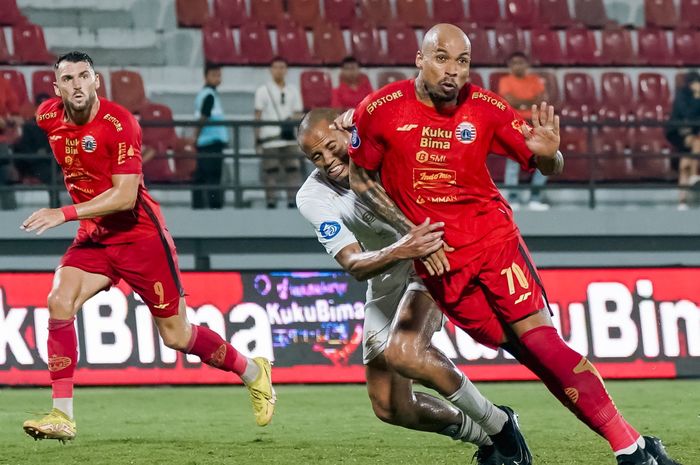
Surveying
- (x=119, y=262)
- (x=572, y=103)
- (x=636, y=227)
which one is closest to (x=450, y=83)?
(x=119, y=262)

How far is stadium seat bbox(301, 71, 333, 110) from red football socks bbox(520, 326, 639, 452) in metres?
11.2

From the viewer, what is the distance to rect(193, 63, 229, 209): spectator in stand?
594 inches

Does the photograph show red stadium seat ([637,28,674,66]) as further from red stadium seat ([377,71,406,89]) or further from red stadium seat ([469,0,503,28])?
red stadium seat ([377,71,406,89])

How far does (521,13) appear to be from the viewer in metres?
19.7

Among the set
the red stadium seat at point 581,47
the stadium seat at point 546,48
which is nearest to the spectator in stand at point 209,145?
the stadium seat at point 546,48

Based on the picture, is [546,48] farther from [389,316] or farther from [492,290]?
[492,290]

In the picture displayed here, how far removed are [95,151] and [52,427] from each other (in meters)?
1.69

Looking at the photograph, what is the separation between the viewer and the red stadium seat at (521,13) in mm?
19672

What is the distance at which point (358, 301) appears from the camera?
12.7 m

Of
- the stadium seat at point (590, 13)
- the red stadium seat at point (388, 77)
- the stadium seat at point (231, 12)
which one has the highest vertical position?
the stadium seat at point (231, 12)

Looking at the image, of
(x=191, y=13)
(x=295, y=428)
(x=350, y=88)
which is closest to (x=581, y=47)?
(x=350, y=88)

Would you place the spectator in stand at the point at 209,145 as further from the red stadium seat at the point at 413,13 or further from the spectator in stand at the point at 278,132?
the red stadium seat at the point at 413,13

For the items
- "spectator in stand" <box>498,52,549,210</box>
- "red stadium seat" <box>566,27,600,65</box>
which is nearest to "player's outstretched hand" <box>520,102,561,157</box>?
"spectator in stand" <box>498,52,549,210</box>

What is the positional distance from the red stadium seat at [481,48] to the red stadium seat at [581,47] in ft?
3.95
